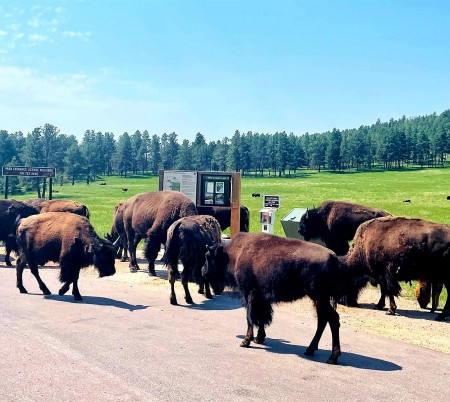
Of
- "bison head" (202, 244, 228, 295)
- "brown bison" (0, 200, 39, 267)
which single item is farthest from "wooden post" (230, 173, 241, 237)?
"bison head" (202, 244, 228, 295)

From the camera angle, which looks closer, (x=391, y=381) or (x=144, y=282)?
(x=391, y=381)

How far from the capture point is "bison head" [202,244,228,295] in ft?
29.7

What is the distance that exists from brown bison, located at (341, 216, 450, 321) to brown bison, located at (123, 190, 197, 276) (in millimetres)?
5388

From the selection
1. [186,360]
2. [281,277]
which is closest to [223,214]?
[281,277]

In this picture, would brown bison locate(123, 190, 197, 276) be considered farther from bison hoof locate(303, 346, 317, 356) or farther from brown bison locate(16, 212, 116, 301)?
bison hoof locate(303, 346, 317, 356)

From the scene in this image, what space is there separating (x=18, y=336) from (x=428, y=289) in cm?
903

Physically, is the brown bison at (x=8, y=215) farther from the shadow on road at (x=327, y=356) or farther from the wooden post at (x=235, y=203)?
the shadow on road at (x=327, y=356)

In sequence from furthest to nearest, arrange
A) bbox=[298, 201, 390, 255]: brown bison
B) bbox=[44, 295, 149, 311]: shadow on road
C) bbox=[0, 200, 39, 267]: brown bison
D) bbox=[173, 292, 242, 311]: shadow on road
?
1. bbox=[0, 200, 39, 267]: brown bison
2. bbox=[298, 201, 390, 255]: brown bison
3. bbox=[173, 292, 242, 311]: shadow on road
4. bbox=[44, 295, 149, 311]: shadow on road

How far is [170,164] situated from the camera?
141625 mm

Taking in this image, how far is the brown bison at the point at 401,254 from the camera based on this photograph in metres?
10.6

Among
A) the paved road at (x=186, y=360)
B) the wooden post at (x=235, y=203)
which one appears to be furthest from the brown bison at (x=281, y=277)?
the wooden post at (x=235, y=203)

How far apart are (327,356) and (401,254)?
411 cm

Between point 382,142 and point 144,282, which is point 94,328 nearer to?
point 144,282

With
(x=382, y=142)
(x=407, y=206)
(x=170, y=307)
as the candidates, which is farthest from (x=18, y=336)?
(x=382, y=142)
